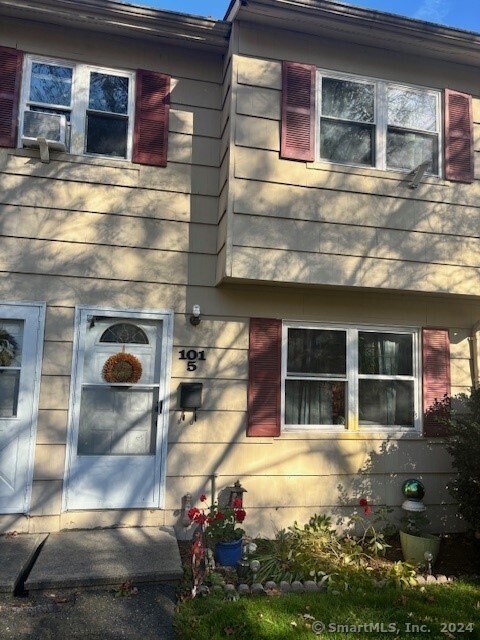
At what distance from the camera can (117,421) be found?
4.67m

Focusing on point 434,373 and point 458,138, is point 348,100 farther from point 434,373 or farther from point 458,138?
point 434,373

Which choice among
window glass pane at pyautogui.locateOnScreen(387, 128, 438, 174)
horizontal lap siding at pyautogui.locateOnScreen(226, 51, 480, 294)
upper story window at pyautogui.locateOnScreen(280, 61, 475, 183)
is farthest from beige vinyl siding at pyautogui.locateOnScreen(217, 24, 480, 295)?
window glass pane at pyautogui.locateOnScreen(387, 128, 438, 174)

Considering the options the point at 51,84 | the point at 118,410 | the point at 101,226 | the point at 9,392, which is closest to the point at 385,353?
the point at 118,410

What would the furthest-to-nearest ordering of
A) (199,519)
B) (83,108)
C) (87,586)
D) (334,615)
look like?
(83,108) < (199,519) < (87,586) < (334,615)

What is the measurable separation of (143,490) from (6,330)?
2.03 m

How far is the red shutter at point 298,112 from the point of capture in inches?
187

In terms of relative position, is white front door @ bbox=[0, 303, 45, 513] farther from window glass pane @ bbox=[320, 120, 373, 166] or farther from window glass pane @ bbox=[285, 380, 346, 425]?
window glass pane @ bbox=[320, 120, 373, 166]

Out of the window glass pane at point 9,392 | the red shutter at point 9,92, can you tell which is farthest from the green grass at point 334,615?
the red shutter at point 9,92

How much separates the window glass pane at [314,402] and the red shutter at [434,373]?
925 millimetres

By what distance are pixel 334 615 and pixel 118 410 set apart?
8.55 feet

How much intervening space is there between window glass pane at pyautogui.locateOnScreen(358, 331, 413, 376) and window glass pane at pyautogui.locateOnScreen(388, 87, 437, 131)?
2306 millimetres

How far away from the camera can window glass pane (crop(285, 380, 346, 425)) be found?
196 inches

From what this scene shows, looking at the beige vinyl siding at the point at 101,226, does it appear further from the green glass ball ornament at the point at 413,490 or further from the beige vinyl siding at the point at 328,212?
the green glass ball ornament at the point at 413,490

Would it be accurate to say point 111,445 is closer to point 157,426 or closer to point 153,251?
point 157,426
